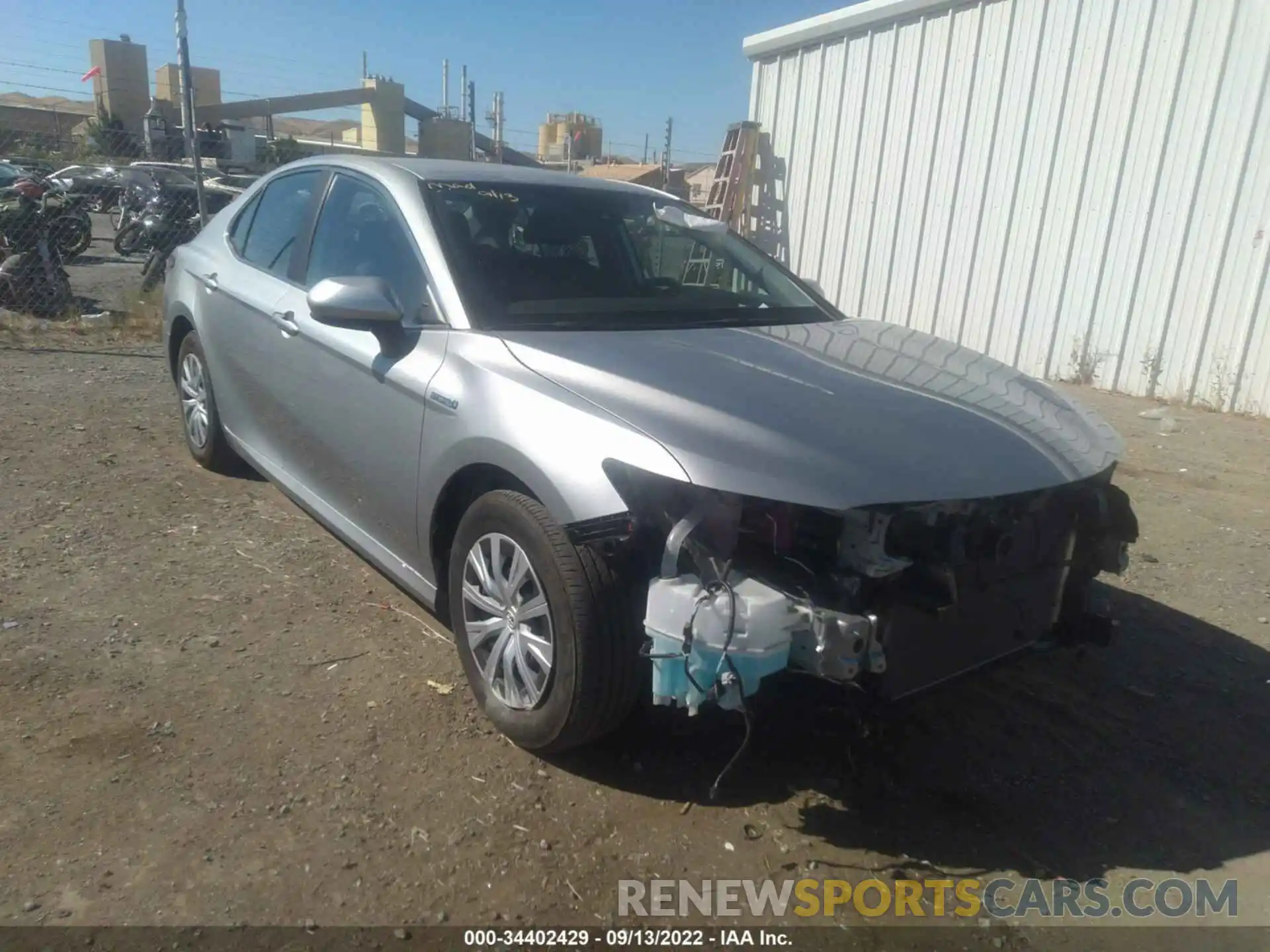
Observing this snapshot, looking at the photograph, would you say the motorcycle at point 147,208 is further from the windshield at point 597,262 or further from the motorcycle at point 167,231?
the windshield at point 597,262

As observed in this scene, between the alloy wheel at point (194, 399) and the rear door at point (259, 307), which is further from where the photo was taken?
the alloy wheel at point (194, 399)

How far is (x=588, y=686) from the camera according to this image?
2.49 metres

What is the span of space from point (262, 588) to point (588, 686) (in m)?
1.91

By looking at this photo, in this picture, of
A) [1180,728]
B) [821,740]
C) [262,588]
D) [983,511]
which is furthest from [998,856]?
[262,588]

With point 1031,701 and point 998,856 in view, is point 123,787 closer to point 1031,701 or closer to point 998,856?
point 998,856

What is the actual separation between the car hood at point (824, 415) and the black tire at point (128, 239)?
41.5 feet

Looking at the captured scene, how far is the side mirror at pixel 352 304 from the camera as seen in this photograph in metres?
2.97

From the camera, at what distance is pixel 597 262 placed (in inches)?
139

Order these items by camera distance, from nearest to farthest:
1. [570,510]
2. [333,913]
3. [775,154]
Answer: [333,913] → [570,510] → [775,154]

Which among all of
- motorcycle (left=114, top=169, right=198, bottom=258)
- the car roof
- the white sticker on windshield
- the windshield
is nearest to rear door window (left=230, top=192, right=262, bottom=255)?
the car roof

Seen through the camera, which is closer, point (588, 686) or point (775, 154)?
point (588, 686)

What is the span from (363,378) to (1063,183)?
6.99 meters

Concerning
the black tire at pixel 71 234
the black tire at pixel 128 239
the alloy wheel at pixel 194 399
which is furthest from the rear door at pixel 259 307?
the black tire at pixel 128 239
